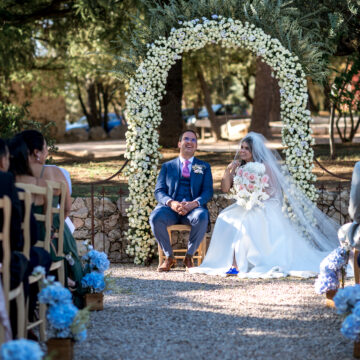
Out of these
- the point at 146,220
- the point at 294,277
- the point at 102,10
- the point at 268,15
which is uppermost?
the point at 102,10

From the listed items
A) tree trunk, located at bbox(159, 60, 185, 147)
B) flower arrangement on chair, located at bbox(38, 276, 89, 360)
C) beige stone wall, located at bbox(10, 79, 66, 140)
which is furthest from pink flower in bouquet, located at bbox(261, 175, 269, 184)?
beige stone wall, located at bbox(10, 79, 66, 140)

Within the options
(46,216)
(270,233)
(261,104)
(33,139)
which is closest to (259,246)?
(270,233)

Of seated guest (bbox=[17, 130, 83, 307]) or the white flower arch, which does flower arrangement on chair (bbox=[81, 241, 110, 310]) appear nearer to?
seated guest (bbox=[17, 130, 83, 307])

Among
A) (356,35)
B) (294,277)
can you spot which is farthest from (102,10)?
(294,277)

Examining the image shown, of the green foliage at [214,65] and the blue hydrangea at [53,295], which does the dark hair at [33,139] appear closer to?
the blue hydrangea at [53,295]

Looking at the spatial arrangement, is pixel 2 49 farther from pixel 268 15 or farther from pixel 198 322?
pixel 198 322

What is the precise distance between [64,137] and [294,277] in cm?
2058

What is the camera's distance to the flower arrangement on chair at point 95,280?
5.65m

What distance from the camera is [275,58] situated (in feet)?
27.4

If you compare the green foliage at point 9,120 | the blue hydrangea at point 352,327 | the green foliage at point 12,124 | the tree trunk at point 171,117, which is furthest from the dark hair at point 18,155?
the tree trunk at point 171,117

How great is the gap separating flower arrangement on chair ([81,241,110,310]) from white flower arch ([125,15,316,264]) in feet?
8.38

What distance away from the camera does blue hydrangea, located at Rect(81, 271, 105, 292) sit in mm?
5641

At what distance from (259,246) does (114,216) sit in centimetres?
214

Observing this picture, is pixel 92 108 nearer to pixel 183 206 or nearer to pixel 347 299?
pixel 183 206
